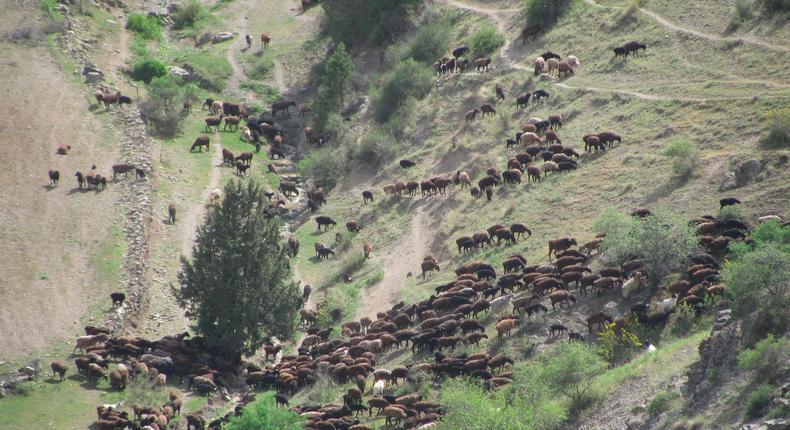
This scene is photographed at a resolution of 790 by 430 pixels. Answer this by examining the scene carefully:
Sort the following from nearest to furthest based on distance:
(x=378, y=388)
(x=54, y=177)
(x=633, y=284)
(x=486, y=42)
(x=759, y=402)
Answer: (x=759, y=402)
(x=633, y=284)
(x=378, y=388)
(x=54, y=177)
(x=486, y=42)

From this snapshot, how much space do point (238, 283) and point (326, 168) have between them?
66.0 ft

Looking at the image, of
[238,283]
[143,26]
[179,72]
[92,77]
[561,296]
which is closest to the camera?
[561,296]

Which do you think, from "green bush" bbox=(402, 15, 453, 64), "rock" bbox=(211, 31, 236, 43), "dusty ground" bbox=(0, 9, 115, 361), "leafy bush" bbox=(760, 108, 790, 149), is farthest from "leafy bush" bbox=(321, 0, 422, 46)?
"leafy bush" bbox=(760, 108, 790, 149)

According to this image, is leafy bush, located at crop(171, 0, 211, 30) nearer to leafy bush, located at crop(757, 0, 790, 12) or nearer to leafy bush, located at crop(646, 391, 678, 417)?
leafy bush, located at crop(757, 0, 790, 12)

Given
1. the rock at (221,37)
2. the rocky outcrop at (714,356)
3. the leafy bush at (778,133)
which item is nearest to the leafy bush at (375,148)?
the rock at (221,37)

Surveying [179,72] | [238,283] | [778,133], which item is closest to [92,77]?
[179,72]

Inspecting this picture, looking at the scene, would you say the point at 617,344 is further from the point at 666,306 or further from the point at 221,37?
the point at 221,37

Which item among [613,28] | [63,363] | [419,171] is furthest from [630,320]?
[613,28]

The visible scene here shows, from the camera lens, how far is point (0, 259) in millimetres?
44844

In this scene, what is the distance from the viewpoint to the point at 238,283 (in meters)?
41.9

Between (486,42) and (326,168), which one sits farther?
(486,42)

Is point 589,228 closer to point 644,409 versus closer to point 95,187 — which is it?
point 644,409

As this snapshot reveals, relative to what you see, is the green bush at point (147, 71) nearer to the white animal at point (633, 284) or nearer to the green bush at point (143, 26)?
the green bush at point (143, 26)

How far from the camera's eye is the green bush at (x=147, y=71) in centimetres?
7038
